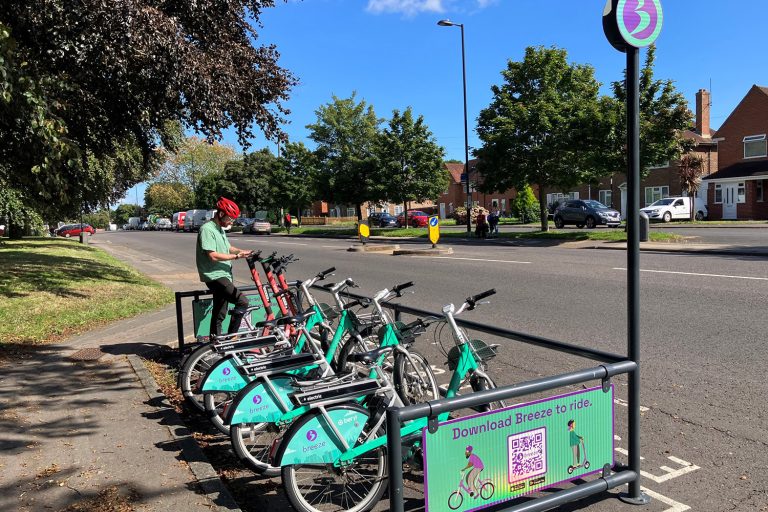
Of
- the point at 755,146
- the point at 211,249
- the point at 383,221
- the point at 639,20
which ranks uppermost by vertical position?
the point at 755,146

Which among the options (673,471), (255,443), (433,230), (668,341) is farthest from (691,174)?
(255,443)

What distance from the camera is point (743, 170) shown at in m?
40.1

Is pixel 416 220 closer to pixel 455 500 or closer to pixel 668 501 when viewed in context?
pixel 668 501

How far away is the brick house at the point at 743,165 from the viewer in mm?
39000

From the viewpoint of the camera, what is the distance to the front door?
40.4 metres

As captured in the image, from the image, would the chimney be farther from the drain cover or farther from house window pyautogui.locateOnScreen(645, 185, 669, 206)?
the drain cover

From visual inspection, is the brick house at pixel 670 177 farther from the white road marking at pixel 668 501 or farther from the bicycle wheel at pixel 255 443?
the bicycle wheel at pixel 255 443

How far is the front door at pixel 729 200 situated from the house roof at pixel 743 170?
0.73m

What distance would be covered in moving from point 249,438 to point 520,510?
194 cm

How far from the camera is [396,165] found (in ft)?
121

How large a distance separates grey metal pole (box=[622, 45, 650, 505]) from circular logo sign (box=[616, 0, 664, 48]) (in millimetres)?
65

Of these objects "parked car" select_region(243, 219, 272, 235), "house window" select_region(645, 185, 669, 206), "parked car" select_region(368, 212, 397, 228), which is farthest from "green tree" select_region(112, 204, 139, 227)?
"house window" select_region(645, 185, 669, 206)

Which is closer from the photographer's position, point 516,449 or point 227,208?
point 516,449

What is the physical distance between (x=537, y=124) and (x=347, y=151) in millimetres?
18800
